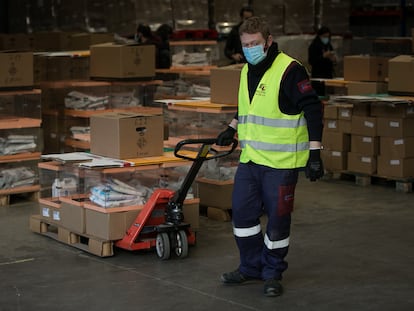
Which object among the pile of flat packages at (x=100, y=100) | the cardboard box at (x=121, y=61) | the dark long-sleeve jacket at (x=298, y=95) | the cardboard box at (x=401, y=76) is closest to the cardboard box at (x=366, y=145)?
the cardboard box at (x=401, y=76)

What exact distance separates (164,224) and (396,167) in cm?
452

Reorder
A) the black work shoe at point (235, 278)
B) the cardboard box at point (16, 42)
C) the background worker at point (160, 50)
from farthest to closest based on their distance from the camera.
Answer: the cardboard box at point (16, 42) → the background worker at point (160, 50) → the black work shoe at point (235, 278)

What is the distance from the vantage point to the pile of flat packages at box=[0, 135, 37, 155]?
10766 millimetres

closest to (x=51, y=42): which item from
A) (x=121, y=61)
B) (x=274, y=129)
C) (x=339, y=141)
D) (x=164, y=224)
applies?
(x=121, y=61)

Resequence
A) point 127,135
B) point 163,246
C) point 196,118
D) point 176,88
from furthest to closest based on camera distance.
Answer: point 176,88
point 196,118
point 127,135
point 163,246

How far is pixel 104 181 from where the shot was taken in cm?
837

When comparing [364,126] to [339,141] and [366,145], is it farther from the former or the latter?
[339,141]

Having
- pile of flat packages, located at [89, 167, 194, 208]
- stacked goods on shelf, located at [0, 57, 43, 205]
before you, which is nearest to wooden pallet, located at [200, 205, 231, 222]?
pile of flat packages, located at [89, 167, 194, 208]

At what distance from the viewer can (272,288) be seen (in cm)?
698

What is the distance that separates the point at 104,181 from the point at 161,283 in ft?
4.34

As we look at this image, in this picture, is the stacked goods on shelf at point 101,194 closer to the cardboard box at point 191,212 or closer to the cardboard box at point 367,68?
the cardboard box at point 191,212

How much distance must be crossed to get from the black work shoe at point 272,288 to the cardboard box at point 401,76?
17.9 ft

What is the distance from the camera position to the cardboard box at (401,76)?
11758mm

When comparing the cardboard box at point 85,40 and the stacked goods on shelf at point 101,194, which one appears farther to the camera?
the cardboard box at point 85,40
